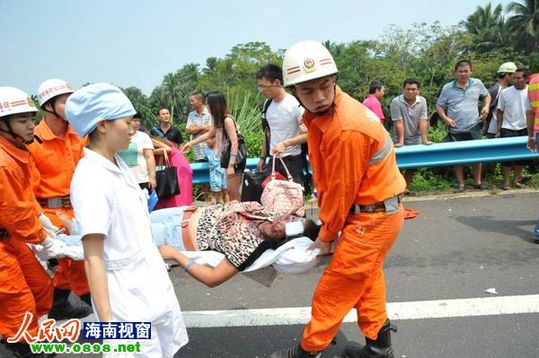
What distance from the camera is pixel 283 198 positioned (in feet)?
10.6

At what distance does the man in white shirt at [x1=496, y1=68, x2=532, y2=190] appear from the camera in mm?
6734

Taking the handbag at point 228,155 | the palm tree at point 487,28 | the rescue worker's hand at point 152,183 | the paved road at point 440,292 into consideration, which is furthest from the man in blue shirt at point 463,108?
the palm tree at point 487,28

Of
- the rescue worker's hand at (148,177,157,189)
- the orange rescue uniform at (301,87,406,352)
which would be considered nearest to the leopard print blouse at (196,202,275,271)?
the orange rescue uniform at (301,87,406,352)

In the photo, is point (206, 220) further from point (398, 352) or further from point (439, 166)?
point (439, 166)

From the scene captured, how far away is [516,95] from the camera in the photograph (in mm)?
6855

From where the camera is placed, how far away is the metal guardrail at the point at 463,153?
21.6 ft


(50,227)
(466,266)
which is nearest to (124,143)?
(50,227)

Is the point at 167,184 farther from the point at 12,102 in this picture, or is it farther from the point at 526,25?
the point at 526,25

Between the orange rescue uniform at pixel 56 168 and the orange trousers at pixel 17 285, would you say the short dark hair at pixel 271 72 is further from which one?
the orange trousers at pixel 17 285

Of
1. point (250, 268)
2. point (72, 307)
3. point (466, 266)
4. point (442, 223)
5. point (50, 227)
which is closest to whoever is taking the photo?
point (250, 268)

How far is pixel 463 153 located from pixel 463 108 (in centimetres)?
78

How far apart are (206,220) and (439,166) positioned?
4.95 m

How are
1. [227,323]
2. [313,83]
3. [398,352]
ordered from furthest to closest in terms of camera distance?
[227,323], [398,352], [313,83]

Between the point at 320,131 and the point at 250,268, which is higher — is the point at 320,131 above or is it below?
above
